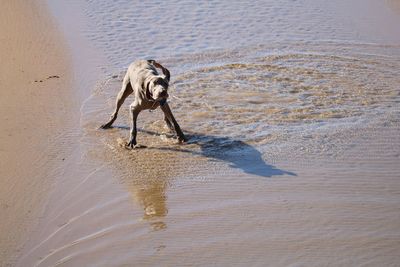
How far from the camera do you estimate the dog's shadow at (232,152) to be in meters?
6.80

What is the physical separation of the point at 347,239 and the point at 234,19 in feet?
21.4

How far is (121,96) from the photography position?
7746 millimetres

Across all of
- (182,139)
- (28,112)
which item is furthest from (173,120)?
(28,112)

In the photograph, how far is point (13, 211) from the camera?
604 cm

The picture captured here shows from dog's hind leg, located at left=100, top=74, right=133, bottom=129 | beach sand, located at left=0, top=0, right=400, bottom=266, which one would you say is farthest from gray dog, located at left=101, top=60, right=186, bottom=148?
beach sand, located at left=0, top=0, right=400, bottom=266

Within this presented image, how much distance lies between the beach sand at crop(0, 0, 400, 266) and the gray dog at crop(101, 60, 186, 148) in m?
0.20

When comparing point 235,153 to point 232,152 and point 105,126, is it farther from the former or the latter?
point 105,126

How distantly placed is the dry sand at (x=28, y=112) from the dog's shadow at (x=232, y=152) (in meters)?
1.44

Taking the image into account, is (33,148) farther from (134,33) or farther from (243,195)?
(134,33)

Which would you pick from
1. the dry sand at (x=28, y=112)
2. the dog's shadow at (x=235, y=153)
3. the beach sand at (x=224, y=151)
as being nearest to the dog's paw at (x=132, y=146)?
the beach sand at (x=224, y=151)

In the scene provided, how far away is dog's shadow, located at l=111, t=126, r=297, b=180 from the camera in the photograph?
6797 millimetres

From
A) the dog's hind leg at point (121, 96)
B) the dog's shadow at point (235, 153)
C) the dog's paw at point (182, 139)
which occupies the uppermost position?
the dog's hind leg at point (121, 96)

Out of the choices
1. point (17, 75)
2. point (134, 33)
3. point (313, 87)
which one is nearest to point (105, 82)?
point (17, 75)

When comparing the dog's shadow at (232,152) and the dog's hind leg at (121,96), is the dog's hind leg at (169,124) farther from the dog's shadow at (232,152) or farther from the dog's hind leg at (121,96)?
the dog's hind leg at (121,96)
